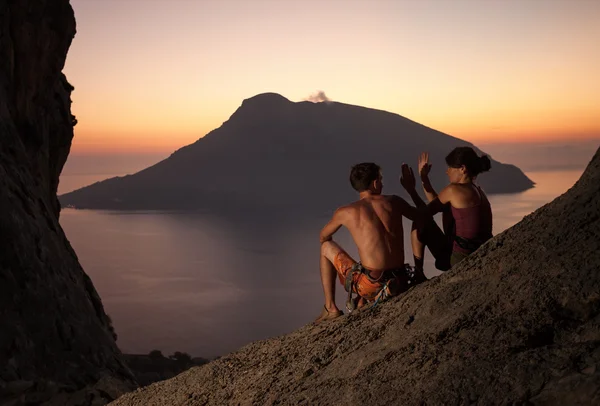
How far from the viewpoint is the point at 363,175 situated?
227 inches

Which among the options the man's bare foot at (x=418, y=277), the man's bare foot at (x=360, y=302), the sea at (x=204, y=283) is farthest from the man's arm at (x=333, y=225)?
the sea at (x=204, y=283)

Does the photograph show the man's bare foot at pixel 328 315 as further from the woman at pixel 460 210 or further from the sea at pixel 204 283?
the sea at pixel 204 283

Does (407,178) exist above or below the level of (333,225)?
above

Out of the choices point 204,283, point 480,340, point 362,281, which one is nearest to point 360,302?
point 362,281

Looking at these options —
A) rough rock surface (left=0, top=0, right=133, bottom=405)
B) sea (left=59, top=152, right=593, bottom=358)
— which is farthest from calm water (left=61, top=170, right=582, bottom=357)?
rough rock surface (left=0, top=0, right=133, bottom=405)

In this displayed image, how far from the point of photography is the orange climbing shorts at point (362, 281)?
586 centimetres

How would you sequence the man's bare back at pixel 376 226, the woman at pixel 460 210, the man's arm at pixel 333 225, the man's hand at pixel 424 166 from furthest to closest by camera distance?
the man's hand at pixel 424 166
the woman at pixel 460 210
the man's arm at pixel 333 225
the man's bare back at pixel 376 226

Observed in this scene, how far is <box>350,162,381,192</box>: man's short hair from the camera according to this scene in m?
5.75

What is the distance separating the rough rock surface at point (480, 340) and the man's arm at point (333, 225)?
873 millimetres

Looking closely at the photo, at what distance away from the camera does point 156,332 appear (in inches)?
3748

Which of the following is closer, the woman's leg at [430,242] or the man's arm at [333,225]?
the man's arm at [333,225]

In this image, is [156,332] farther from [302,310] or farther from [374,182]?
[374,182]

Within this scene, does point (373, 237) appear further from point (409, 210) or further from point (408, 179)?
point (408, 179)

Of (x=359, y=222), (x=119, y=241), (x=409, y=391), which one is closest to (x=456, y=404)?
(x=409, y=391)
